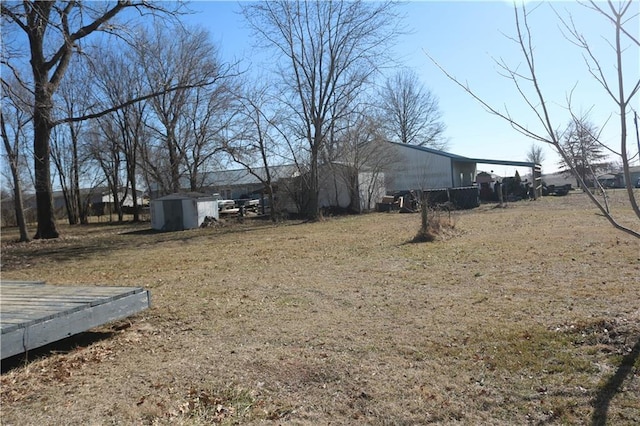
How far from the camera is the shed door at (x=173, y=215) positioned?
80.5 feet

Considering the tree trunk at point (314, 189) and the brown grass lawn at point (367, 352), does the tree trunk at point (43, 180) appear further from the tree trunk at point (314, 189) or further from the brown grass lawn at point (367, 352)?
the brown grass lawn at point (367, 352)

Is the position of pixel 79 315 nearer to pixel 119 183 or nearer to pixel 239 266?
pixel 239 266

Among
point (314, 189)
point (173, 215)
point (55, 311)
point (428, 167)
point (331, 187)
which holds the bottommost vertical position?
point (55, 311)

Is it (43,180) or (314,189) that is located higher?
(43,180)

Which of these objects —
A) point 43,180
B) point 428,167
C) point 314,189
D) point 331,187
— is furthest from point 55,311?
point 428,167

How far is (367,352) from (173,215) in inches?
855

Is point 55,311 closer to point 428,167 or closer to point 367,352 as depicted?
point 367,352

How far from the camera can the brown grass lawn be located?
3361 millimetres

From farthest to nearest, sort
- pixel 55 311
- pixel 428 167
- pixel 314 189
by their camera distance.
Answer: pixel 428 167
pixel 314 189
pixel 55 311

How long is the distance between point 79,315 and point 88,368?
0.62m

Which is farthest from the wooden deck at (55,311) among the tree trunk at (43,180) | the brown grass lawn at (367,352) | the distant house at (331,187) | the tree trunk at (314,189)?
the distant house at (331,187)

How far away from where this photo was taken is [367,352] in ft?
14.6

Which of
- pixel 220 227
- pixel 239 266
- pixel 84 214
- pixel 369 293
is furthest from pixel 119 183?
pixel 369 293

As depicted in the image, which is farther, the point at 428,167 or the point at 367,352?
the point at 428,167
